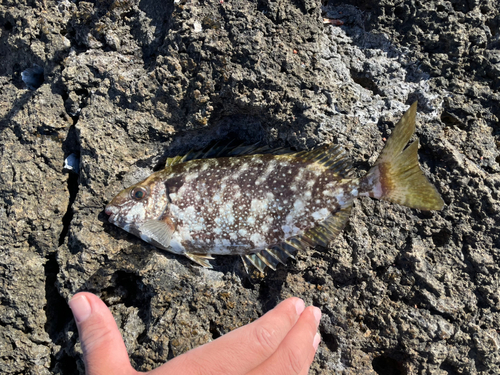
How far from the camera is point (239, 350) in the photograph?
1.69m

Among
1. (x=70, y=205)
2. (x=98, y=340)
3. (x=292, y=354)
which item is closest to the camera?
(x=292, y=354)

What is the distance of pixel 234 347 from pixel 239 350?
3 cm

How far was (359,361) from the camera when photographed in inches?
89.6

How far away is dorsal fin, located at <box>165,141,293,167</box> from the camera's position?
2.49 meters

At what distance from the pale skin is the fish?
1.81 feet

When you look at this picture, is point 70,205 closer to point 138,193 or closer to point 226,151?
point 138,193

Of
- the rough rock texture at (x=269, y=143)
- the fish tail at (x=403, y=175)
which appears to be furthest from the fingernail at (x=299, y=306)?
the fish tail at (x=403, y=175)

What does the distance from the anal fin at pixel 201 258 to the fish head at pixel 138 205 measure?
1.26 feet

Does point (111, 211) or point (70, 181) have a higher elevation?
point (70, 181)

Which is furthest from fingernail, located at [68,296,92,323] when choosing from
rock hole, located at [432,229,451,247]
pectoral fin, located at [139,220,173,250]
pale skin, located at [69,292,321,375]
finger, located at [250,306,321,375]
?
rock hole, located at [432,229,451,247]

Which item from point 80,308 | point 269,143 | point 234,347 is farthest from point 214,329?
point 269,143

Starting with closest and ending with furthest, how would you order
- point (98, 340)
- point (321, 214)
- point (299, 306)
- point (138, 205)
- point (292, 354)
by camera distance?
point (292, 354) → point (98, 340) → point (299, 306) → point (321, 214) → point (138, 205)

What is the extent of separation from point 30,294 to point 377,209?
267cm

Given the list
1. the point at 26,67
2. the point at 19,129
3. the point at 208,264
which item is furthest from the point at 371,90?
the point at 26,67
